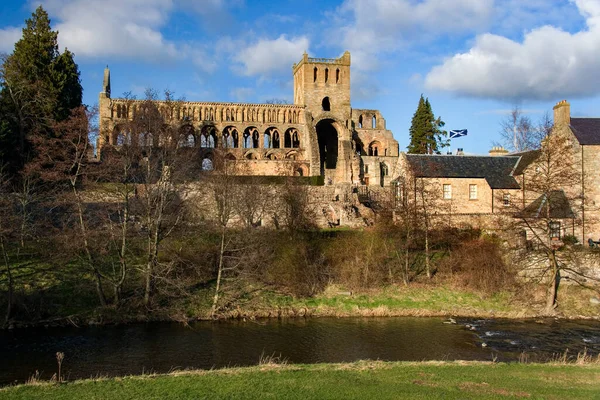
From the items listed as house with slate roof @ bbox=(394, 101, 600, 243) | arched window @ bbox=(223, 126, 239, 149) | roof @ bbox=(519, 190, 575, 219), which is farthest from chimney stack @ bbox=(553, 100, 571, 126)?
arched window @ bbox=(223, 126, 239, 149)

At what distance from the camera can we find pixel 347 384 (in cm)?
1317

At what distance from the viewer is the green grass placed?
12.1 metres

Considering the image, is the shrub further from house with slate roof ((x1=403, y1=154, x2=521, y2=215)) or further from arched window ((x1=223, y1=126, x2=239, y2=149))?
arched window ((x1=223, y1=126, x2=239, y2=149))

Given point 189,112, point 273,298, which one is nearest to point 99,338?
point 273,298

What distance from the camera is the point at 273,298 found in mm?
27844

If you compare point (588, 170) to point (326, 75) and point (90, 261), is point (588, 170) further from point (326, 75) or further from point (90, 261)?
point (326, 75)

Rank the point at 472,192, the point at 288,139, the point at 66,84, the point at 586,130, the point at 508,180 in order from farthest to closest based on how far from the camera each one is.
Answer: the point at 288,139
the point at 66,84
the point at 508,180
the point at 472,192
the point at 586,130

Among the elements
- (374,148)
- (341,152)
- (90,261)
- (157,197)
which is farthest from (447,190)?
(374,148)

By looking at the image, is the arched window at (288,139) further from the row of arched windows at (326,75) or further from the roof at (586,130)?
the roof at (586,130)

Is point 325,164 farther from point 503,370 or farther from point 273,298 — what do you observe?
point 503,370

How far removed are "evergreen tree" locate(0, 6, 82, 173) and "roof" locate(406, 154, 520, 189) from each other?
2547 cm

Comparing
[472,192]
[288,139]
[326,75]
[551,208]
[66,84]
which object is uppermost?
[326,75]

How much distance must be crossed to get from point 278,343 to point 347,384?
855cm

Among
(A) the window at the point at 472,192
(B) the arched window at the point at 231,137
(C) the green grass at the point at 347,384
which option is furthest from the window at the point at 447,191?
(B) the arched window at the point at 231,137
